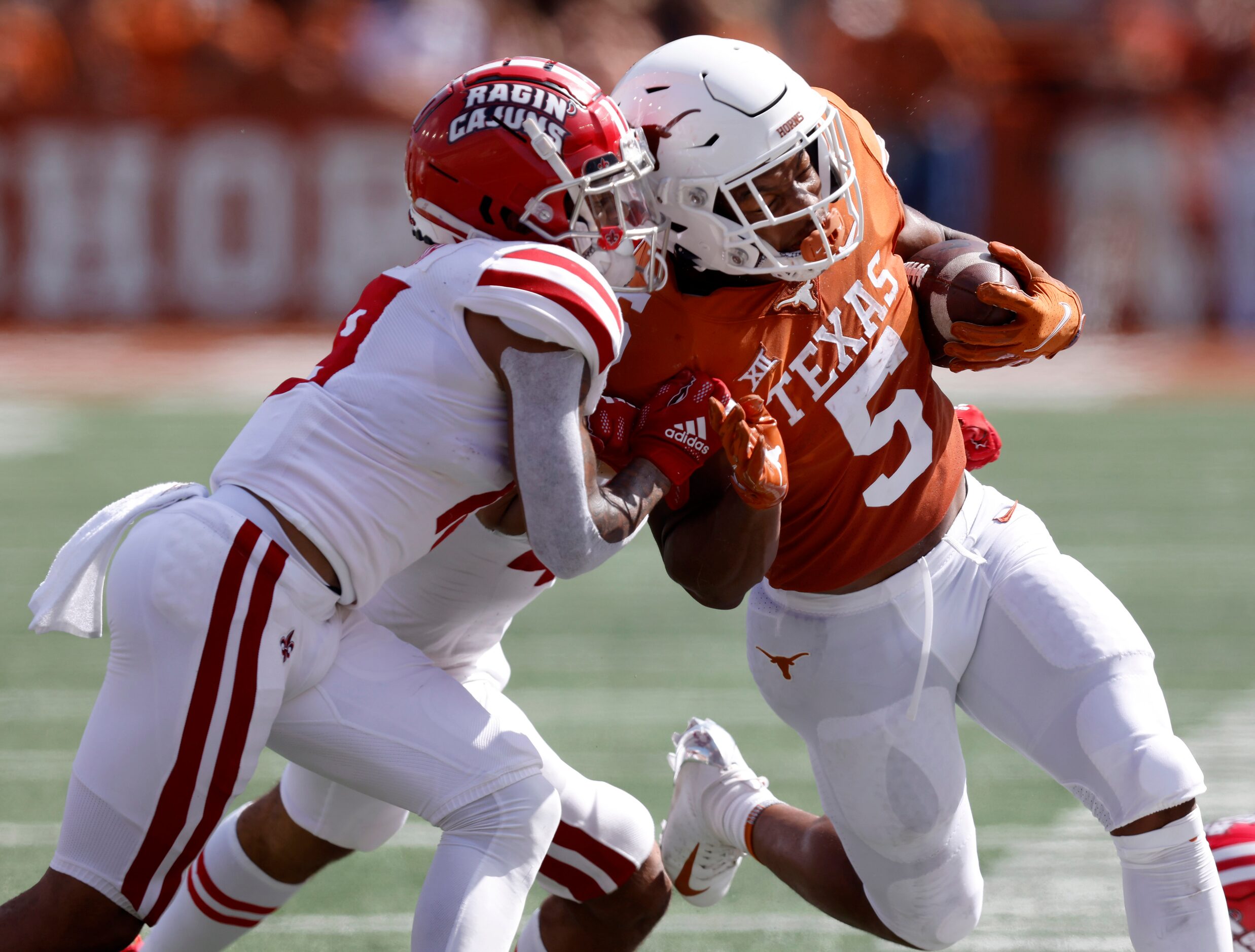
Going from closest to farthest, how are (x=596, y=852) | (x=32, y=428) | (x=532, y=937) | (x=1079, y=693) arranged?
(x=1079, y=693) → (x=596, y=852) → (x=532, y=937) → (x=32, y=428)

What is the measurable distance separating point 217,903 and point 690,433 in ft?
4.30

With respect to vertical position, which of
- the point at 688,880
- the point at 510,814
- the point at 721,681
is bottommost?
the point at 721,681

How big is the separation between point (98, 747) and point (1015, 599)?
1.54m

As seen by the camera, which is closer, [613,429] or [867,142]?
[613,429]

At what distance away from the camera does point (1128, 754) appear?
2725 millimetres

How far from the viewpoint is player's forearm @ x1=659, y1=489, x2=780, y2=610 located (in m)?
2.71

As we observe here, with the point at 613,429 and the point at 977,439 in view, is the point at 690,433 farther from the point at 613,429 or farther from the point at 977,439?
the point at 977,439

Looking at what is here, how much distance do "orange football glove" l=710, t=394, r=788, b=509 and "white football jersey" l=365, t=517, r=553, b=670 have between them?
453 millimetres

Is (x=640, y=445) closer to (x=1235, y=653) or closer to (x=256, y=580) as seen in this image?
(x=256, y=580)

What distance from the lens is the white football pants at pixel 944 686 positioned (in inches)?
111

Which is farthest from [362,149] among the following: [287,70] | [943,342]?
[943,342]

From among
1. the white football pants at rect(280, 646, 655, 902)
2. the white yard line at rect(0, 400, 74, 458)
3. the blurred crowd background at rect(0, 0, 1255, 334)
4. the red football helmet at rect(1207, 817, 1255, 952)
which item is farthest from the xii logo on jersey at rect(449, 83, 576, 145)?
the blurred crowd background at rect(0, 0, 1255, 334)

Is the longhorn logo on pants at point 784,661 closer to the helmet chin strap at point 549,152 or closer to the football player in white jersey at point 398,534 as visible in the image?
the football player in white jersey at point 398,534

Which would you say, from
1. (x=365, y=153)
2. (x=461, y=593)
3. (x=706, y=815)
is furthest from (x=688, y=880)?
(x=365, y=153)
